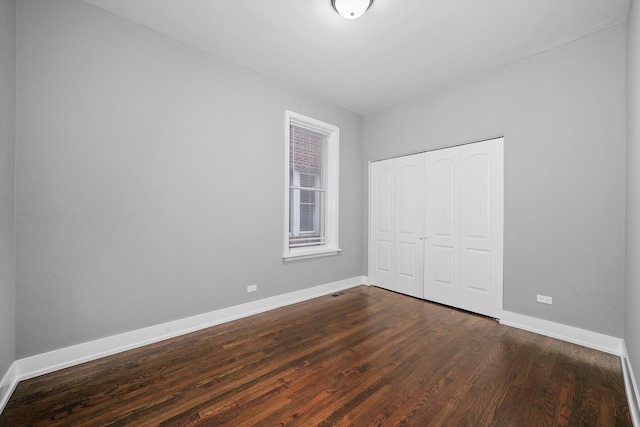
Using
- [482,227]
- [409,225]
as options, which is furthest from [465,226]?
[409,225]

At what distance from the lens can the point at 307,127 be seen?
4.16 metres

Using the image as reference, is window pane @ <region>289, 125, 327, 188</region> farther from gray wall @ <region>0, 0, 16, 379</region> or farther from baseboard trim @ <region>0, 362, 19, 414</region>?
baseboard trim @ <region>0, 362, 19, 414</region>

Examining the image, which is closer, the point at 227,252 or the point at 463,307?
the point at 227,252

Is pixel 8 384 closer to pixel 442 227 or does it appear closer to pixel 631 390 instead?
pixel 631 390

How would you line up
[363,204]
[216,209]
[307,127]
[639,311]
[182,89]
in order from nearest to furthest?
[639,311] → [182,89] → [216,209] → [307,127] → [363,204]

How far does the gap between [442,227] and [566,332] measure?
170 centimetres

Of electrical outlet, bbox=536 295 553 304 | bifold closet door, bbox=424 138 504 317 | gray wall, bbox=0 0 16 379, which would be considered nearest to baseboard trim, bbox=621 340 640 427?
electrical outlet, bbox=536 295 553 304

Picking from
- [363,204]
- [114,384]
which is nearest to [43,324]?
[114,384]

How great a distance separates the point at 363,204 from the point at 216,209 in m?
2.71

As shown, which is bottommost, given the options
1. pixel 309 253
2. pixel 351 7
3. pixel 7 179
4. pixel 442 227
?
pixel 309 253

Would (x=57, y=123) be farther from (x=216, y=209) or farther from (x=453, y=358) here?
(x=453, y=358)

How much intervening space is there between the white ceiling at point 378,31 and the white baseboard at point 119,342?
3039 mm

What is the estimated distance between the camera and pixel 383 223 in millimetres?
4641

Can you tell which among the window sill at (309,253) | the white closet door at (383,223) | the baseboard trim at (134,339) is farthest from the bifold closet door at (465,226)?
the baseboard trim at (134,339)
